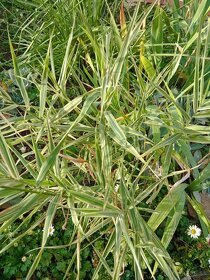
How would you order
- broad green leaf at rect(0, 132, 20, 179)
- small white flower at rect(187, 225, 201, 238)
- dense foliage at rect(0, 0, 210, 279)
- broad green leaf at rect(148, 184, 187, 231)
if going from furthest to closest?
1. small white flower at rect(187, 225, 201, 238)
2. broad green leaf at rect(148, 184, 187, 231)
3. dense foliage at rect(0, 0, 210, 279)
4. broad green leaf at rect(0, 132, 20, 179)

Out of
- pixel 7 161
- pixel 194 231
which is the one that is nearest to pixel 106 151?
pixel 7 161

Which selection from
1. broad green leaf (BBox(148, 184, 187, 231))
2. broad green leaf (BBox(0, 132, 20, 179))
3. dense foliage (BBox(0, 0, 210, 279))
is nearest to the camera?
broad green leaf (BBox(0, 132, 20, 179))

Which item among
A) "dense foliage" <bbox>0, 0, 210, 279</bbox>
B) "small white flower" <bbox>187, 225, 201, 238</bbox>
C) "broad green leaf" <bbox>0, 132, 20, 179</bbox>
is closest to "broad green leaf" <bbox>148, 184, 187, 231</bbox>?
"dense foliage" <bbox>0, 0, 210, 279</bbox>

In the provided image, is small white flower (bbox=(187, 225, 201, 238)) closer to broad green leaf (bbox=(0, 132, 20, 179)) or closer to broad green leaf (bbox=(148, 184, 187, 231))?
broad green leaf (bbox=(148, 184, 187, 231))

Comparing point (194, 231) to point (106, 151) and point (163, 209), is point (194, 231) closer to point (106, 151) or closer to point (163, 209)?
point (163, 209)

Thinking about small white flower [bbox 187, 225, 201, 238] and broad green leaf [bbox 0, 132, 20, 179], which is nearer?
broad green leaf [bbox 0, 132, 20, 179]

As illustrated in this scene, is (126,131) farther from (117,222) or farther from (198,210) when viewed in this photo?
(198,210)

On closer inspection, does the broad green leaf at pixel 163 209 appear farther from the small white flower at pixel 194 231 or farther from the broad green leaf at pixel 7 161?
the broad green leaf at pixel 7 161
